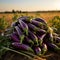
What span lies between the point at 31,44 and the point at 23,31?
0.48 metres

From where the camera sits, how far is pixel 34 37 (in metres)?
7.45

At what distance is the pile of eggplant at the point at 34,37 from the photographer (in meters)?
7.40

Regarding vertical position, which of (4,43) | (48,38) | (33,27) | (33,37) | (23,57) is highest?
(33,27)

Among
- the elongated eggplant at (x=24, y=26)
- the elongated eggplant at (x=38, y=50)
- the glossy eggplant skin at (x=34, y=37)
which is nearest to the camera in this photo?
the elongated eggplant at (x=38, y=50)

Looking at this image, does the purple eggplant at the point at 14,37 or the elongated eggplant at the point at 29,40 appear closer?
the elongated eggplant at the point at 29,40

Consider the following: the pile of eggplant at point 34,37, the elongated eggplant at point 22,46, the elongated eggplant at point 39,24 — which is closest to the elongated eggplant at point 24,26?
the pile of eggplant at point 34,37

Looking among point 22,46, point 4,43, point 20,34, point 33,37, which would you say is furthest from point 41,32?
point 4,43

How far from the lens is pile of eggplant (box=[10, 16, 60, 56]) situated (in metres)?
7.40

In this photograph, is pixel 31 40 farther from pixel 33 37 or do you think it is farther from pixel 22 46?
pixel 22 46

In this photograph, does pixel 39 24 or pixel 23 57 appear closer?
pixel 23 57

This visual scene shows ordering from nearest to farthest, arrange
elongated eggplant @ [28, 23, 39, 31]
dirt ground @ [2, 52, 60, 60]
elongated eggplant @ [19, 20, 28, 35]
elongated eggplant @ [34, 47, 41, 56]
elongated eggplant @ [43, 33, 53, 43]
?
dirt ground @ [2, 52, 60, 60], elongated eggplant @ [34, 47, 41, 56], elongated eggplant @ [19, 20, 28, 35], elongated eggplant @ [28, 23, 39, 31], elongated eggplant @ [43, 33, 53, 43]

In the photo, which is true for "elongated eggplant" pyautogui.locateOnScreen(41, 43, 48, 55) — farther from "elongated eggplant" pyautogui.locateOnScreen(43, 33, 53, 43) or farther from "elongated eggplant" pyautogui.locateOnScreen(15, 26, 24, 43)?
"elongated eggplant" pyautogui.locateOnScreen(15, 26, 24, 43)

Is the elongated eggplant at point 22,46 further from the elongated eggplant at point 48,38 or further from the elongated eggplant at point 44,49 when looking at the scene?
the elongated eggplant at point 48,38

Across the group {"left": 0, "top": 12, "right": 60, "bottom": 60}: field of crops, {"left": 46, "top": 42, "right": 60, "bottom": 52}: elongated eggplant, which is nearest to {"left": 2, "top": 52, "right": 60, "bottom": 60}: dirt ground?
{"left": 0, "top": 12, "right": 60, "bottom": 60}: field of crops
